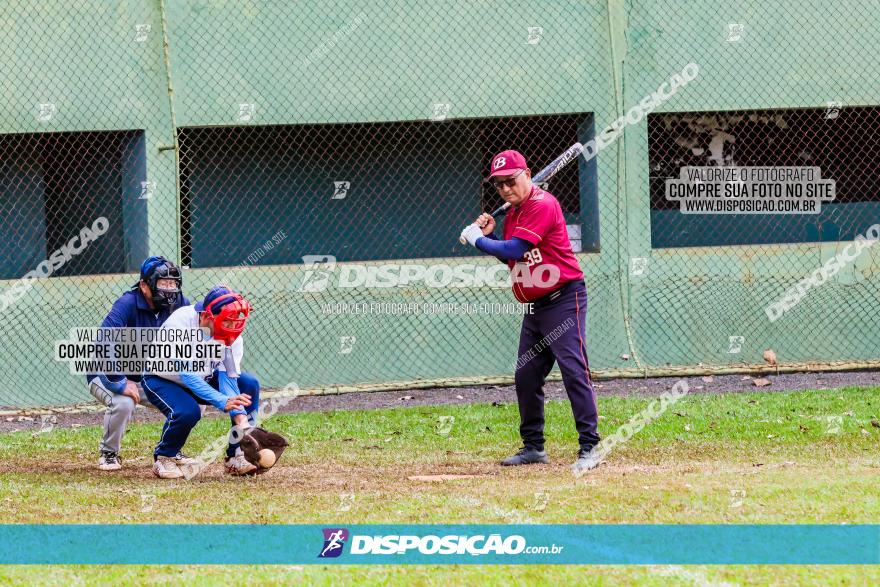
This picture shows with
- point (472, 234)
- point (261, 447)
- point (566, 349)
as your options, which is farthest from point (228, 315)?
point (566, 349)

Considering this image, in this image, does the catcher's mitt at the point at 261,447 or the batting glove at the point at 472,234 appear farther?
the batting glove at the point at 472,234

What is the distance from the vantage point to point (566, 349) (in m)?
7.65

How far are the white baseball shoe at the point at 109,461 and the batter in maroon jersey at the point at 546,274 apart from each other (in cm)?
293

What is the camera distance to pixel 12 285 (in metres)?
12.1

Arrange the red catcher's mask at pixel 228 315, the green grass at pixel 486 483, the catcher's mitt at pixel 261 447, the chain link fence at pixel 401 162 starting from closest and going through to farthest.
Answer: the green grass at pixel 486 483 < the catcher's mitt at pixel 261 447 < the red catcher's mask at pixel 228 315 < the chain link fence at pixel 401 162

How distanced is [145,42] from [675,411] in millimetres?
6556

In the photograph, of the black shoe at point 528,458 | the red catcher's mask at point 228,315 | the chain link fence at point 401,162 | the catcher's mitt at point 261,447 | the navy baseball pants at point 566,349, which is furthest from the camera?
the chain link fence at point 401,162

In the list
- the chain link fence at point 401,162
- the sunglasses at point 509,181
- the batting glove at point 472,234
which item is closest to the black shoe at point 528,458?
the batting glove at point 472,234

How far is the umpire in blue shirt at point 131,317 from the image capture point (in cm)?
773

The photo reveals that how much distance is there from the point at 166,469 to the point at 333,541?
8.07 ft

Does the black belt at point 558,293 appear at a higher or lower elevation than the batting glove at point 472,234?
lower

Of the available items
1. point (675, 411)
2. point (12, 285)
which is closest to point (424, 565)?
point (675, 411)

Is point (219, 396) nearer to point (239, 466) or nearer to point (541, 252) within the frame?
point (239, 466)

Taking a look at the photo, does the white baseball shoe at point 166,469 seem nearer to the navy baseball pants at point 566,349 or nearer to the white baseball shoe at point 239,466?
the white baseball shoe at point 239,466
